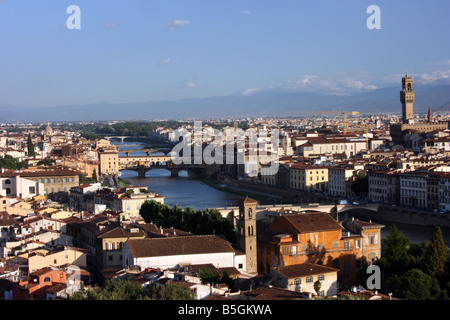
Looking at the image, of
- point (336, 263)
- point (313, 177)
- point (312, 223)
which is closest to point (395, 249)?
point (336, 263)

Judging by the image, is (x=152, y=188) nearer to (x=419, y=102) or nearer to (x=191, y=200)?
(x=191, y=200)

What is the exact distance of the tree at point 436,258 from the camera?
1047 centimetres

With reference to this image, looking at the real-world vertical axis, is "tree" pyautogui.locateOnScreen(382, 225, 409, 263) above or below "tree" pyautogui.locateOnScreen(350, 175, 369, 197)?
above

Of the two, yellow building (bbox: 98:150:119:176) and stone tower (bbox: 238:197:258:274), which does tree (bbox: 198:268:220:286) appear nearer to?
stone tower (bbox: 238:197:258:274)

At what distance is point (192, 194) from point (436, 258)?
56.8 ft

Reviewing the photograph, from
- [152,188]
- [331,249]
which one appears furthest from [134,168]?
[331,249]

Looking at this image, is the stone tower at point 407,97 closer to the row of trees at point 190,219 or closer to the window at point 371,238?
the row of trees at point 190,219

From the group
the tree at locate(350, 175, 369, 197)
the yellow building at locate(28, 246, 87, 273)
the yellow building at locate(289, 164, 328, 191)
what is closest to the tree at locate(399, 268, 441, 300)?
the yellow building at locate(28, 246, 87, 273)

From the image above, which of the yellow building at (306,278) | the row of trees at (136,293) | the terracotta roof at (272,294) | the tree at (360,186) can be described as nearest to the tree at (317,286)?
the yellow building at (306,278)

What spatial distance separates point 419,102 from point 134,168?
Answer: 112186mm

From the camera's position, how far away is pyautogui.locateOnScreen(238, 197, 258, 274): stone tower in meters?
10.9

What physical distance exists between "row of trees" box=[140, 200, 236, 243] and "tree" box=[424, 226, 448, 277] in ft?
12.1

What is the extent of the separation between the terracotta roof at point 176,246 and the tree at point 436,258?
274cm

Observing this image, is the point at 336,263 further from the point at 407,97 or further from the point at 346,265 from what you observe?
the point at 407,97
